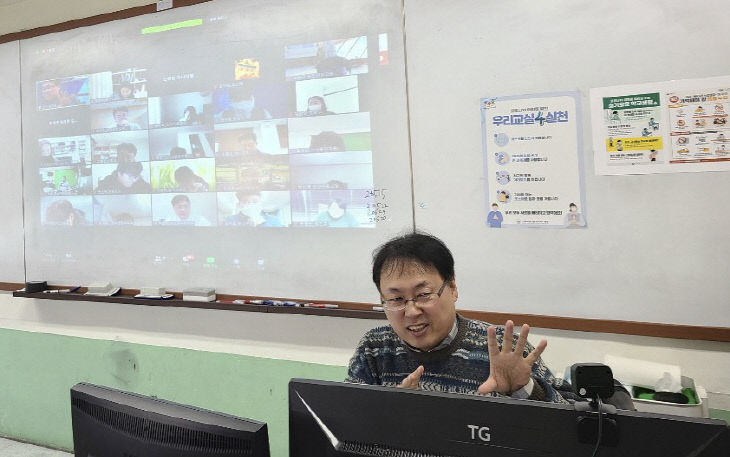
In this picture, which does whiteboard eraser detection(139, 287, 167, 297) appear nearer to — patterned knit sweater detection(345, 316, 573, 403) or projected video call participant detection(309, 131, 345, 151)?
projected video call participant detection(309, 131, 345, 151)

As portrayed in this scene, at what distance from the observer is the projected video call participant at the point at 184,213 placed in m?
2.68

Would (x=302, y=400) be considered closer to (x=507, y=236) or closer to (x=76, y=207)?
(x=507, y=236)

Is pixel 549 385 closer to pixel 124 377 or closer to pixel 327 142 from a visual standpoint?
pixel 327 142

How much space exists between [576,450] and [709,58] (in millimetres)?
1657

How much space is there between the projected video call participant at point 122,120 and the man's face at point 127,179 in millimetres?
242

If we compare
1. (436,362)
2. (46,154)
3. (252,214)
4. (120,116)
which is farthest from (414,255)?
(46,154)

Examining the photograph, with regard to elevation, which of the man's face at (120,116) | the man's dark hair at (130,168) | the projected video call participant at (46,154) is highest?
the man's face at (120,116)

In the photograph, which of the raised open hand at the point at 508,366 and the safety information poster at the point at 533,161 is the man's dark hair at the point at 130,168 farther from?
the raised open hand at the point at 508,366

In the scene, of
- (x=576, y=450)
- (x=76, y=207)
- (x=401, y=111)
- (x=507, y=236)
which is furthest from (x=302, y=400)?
(x=76, y=207)

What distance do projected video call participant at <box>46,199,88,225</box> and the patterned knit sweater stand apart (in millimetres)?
2121

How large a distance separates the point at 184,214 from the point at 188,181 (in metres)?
0.16

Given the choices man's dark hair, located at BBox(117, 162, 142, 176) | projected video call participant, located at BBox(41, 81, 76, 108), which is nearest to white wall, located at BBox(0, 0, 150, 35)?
projected video call participant, located at BBox(41, 81, 76, 108)

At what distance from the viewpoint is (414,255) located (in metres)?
1.45

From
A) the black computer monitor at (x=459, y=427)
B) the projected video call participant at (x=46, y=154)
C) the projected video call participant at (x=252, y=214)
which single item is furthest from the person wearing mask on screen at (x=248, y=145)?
the black computer monitor at (x=459, y=427)
